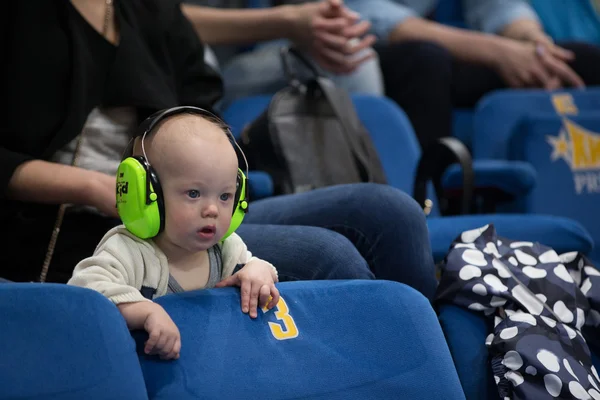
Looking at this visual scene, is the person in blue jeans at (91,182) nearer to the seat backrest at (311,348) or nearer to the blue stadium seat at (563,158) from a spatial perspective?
the seat backrest at (311,348)

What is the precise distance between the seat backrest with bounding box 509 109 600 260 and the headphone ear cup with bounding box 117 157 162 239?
5.03 feet

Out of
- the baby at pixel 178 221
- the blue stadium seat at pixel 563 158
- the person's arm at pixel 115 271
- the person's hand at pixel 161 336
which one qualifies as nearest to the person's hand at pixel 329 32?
the blue stadium seat at pixel 563 158

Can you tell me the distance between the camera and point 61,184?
1.35m

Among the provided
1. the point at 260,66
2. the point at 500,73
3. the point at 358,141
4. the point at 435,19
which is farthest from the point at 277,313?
the point at 435,19

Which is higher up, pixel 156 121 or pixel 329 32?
pixel 156 121

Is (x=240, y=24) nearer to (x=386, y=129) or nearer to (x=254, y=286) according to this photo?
(x=386, y=129)

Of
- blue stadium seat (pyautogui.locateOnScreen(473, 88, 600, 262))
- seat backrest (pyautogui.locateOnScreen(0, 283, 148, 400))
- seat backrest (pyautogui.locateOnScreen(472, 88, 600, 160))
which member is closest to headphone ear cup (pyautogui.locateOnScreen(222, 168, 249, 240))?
seat backrest (pyautogui.locateOnScreen(0, 283, 148, 400))

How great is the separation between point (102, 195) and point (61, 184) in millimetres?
72

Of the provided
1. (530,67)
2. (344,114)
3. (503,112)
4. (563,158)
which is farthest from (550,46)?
(344,114)

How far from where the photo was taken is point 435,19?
10.8ft

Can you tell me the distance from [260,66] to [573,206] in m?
0.97

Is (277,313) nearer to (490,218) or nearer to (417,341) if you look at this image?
(417,341)

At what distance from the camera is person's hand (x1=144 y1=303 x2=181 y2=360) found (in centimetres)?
100

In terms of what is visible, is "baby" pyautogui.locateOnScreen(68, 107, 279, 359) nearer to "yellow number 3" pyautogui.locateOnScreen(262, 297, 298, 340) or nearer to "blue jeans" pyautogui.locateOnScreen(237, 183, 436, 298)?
"yellow number 3" pyautogui.locateOnScreen(262, 297, 298, 340)
